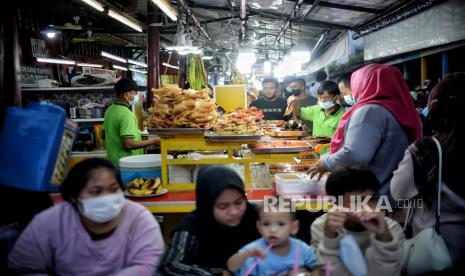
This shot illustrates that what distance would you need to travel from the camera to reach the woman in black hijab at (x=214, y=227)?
216 centimetres

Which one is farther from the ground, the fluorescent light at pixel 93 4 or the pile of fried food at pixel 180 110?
the fluorescent light at pixel 93 4

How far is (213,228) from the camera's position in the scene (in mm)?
2266

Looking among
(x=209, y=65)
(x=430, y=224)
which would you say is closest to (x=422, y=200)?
(x=430, y=224)

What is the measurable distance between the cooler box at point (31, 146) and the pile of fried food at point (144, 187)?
3.60 feet

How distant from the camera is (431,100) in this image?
2.91 m

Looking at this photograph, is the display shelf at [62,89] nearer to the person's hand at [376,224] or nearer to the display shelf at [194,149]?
the display shelf at [194,149]

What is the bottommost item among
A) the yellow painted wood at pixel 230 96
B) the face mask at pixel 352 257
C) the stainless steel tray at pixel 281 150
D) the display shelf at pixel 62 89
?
the face mask at pixel 352 257

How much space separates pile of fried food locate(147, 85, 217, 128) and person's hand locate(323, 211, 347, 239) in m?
1.86

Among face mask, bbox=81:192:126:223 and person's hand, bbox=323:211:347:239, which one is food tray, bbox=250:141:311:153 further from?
face mask, bbox=81:192:126:223

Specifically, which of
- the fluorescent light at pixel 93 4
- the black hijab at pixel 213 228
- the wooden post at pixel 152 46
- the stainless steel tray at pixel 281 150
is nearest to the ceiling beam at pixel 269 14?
the wooden post at pixel 152 46

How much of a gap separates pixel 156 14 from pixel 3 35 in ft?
24.6

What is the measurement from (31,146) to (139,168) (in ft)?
4.66

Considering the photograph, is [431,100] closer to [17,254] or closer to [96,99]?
[17,254]

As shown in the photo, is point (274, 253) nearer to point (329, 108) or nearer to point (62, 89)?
point (329, 108)
